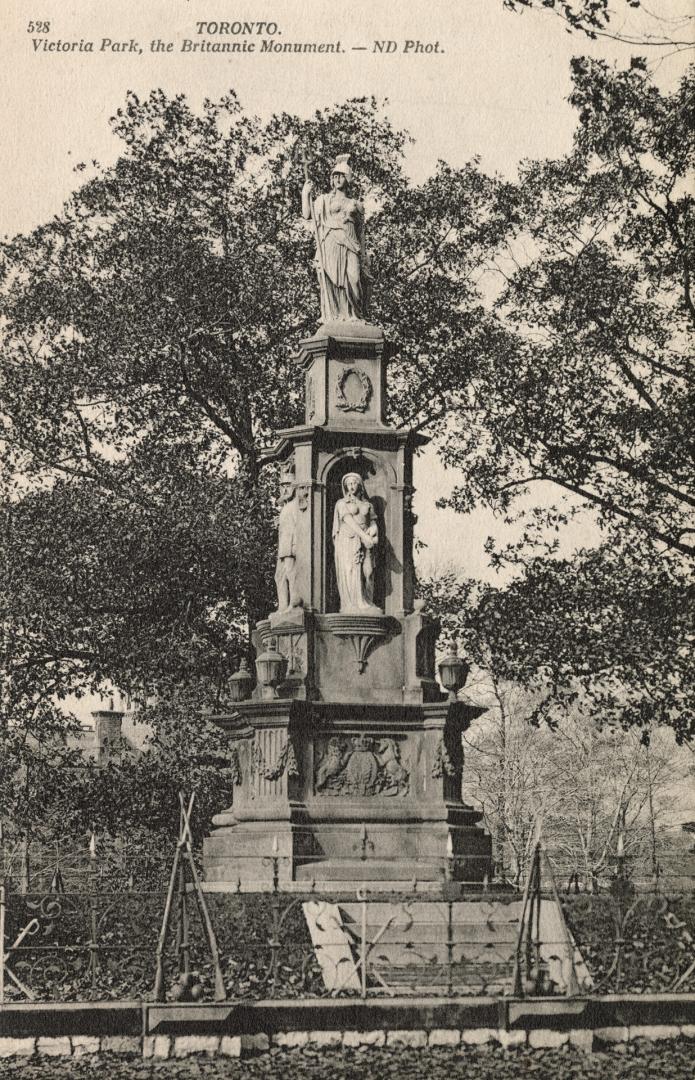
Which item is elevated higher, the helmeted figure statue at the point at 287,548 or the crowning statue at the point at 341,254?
the crowning statue at the point at 341,254

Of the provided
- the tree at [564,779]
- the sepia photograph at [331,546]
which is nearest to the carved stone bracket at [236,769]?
the sepia photograph at [331,546]

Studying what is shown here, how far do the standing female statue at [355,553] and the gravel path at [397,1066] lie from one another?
23.0 feet

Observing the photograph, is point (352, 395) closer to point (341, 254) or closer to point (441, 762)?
point (341, 254)

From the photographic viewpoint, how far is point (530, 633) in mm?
20859

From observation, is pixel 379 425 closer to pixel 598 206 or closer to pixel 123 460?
pixel 598 206

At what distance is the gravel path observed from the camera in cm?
815

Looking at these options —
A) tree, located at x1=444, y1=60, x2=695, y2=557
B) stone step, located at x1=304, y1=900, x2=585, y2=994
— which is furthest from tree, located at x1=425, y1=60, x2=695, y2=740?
stone step, located at x1=304, y1=900, x2=585, y2=994

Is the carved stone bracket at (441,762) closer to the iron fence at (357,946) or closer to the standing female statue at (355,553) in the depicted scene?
the iron fence at (357,946)

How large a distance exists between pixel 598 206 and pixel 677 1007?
13629 mm

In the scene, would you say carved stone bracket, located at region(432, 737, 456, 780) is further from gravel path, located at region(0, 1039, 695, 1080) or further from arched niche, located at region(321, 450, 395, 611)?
gravel path, located at region(0, 1039, 695, 1080)

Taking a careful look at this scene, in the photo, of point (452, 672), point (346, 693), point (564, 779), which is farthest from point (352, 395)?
point (564, 779)

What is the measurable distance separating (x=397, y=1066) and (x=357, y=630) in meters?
7.14

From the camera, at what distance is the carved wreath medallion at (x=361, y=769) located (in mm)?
14688

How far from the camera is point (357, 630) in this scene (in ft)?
50.0
